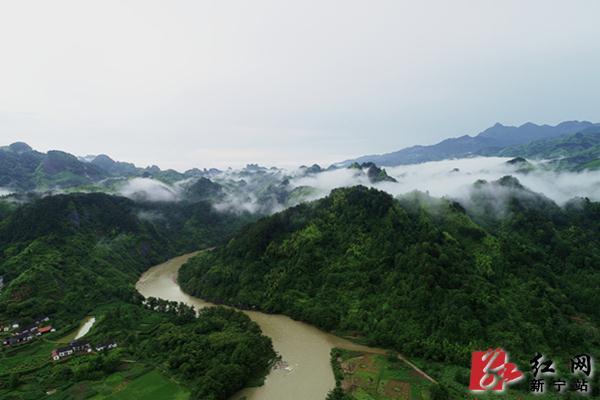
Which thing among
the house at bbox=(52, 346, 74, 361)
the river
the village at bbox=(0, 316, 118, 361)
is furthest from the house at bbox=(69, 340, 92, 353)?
the river

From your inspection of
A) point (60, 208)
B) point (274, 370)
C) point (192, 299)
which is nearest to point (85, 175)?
point (60, 208)

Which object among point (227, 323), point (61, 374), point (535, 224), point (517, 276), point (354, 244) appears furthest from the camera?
point (535, 224)

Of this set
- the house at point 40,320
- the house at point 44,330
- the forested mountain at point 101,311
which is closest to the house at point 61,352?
the forested mountain at point 101,311

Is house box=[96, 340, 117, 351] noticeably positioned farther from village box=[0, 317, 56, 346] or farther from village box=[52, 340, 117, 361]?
village box=[0, 317, 56, 346]

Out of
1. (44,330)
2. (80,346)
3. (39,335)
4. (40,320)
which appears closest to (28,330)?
(39,335)

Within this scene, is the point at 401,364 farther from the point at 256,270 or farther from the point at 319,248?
the point at 256,270

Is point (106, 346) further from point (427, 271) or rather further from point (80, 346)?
point (427, 271)

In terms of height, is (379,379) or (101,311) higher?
(101,311)
